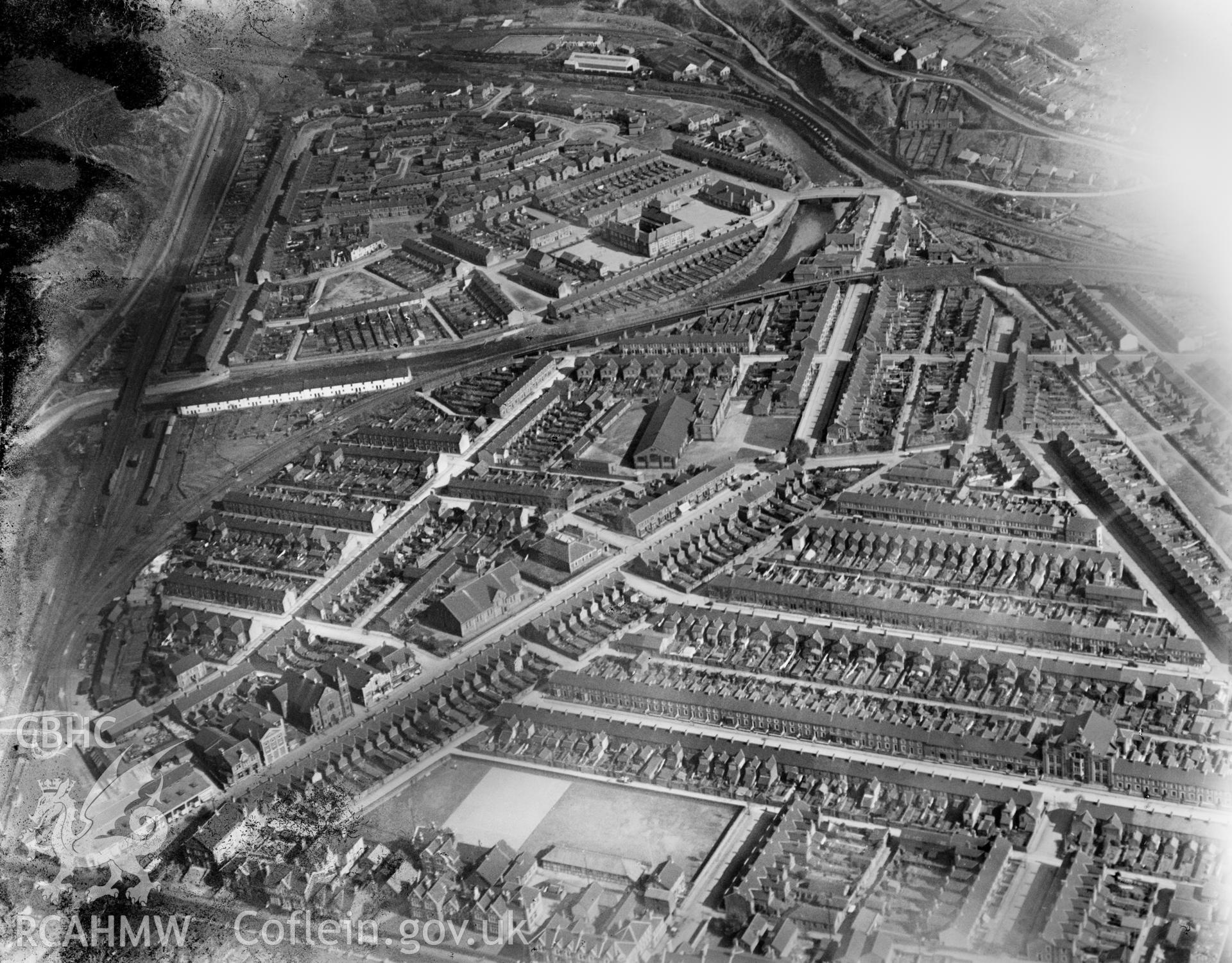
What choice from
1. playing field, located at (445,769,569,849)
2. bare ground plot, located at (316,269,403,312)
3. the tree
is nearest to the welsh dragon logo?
the tree


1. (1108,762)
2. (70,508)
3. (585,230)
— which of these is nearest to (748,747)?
(1108,762)

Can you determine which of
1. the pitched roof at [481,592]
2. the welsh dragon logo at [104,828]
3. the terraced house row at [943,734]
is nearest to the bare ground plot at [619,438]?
the pitched roof at [481,592]

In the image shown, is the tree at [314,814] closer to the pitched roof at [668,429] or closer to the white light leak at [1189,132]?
the pitched roof at [668,429]

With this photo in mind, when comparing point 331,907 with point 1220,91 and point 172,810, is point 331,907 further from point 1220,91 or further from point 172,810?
point 1220,91

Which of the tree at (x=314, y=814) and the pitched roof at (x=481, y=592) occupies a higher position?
the pitched roof at (x=481, y=592)

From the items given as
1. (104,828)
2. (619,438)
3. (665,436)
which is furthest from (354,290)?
(104,828)

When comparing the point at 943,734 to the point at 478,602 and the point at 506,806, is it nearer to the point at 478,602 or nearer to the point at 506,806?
the point at 506,806

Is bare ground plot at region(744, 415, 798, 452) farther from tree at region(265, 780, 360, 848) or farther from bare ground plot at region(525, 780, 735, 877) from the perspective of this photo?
tree at region(265, 780, 360, 848)

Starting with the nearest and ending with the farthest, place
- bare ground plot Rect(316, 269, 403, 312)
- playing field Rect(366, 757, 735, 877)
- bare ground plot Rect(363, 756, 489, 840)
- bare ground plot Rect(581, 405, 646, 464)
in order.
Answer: playing field Rect(366, 757, 735, 877)
bare ground plot Rect(363, 756, 489, 840)
bare ground plot Rect(581, 405, 646, 464)
bare ground plot Rect(316, 269, 403, 312)
